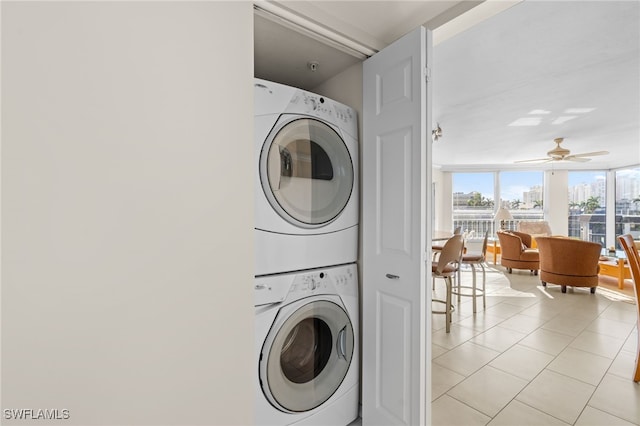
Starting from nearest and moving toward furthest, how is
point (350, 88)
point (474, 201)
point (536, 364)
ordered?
point (350, 88), point (536, 364), point (474, 201)

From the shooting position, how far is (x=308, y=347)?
1.60 metres

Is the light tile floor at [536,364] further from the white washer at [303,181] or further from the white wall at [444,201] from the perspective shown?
the white wall at [444,201]

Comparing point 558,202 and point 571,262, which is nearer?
point 571,262

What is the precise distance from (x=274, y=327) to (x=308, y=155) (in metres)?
0.87

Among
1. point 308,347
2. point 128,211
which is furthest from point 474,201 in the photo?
point 128,211

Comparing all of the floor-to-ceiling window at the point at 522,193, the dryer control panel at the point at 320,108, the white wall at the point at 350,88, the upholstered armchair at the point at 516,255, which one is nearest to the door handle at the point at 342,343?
the white wall at the point at 350,88

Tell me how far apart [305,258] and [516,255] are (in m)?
5.69

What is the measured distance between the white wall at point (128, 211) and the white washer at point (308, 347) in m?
0.32

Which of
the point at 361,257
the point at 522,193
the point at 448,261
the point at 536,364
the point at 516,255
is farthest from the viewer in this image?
the point at 522,193

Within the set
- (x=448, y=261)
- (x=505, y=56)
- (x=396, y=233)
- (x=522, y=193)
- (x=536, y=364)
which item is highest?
(x=505, y=56)

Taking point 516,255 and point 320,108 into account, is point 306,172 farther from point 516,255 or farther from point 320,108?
point 516,255

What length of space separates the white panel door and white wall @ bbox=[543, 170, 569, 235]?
8191mm

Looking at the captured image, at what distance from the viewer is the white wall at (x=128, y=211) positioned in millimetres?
736

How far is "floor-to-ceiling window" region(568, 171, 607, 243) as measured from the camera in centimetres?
746
